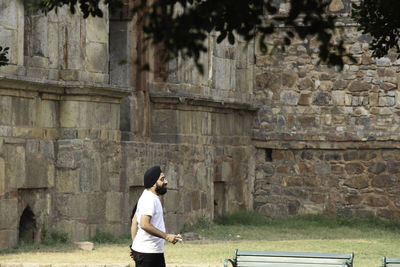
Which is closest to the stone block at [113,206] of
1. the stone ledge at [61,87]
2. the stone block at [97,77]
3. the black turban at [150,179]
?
the stone ledge at [61,87]

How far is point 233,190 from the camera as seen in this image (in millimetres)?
20578

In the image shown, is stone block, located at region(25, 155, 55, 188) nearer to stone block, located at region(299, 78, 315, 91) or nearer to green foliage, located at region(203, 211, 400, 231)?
green foliage, located at region(203, 211, 400, 231)

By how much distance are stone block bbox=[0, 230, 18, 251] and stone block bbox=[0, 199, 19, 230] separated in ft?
0.21

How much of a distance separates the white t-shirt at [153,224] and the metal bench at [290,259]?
0.68 metres

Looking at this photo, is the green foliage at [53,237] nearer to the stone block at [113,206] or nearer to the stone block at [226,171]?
the stone block at [113,206]

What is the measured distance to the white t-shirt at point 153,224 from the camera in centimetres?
924

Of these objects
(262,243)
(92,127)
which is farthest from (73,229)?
(262,243)

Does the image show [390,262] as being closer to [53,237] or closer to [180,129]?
[53,237]

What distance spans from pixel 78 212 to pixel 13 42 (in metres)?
2.68

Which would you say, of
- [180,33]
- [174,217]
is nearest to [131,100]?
[174,217]

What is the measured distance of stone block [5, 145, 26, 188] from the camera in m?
14.7

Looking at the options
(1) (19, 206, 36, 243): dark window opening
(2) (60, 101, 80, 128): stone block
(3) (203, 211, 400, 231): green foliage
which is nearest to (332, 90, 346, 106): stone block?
(3) (203, 211, 400, 231): green foliage

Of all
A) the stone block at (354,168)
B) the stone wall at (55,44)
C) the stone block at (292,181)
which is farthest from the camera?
the stone block at (292,181)

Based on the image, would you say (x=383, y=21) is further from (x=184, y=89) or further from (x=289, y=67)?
(x=289, y=67)
